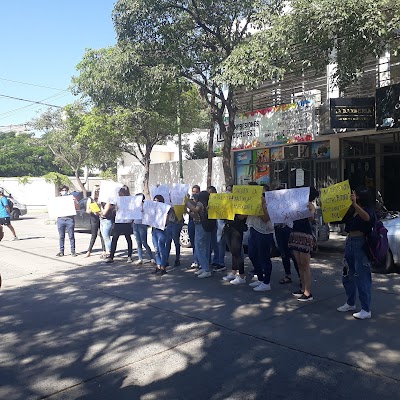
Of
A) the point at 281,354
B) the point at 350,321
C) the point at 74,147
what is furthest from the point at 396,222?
the point at 74,147

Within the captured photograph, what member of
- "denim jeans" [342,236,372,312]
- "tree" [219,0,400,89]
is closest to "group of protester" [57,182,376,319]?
"denim jeans" [342,236,372,312]

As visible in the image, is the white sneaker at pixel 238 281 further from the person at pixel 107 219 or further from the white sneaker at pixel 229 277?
the person at pixel 107 219

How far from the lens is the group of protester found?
5523 millimetres

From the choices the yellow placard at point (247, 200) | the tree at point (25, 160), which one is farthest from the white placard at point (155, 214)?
the tree at point (25, 160)

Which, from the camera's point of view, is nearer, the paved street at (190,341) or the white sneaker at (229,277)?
the paved street at (190,341)

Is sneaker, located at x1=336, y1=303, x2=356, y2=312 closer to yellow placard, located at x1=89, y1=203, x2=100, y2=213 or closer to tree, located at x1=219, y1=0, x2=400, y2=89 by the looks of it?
tree, located at x1=219, y1=0, x2=400, y2=89

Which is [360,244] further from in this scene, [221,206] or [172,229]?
[172,229]

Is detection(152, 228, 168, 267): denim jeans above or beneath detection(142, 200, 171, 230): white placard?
beneath

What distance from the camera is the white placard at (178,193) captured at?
922 centimetres

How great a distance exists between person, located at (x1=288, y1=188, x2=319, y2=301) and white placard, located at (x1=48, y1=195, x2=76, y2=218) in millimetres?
6320

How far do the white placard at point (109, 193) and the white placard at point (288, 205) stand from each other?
4.07 m

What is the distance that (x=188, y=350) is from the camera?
4.73 metres

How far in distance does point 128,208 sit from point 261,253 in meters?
3.54

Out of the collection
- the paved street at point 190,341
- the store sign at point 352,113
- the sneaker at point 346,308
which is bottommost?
the paved street at point 190,341
